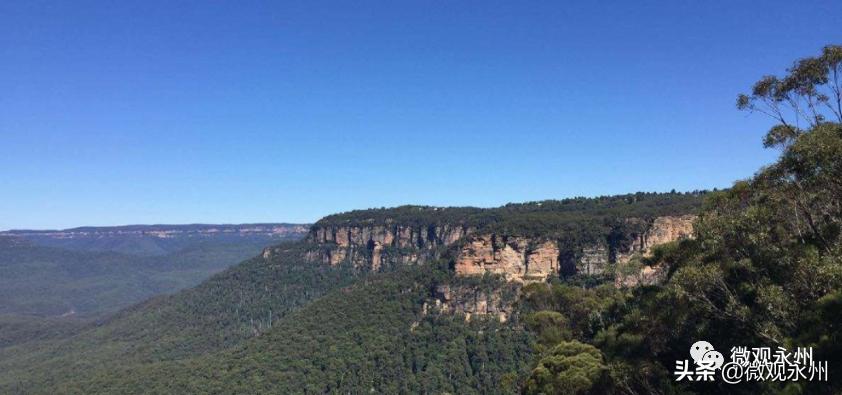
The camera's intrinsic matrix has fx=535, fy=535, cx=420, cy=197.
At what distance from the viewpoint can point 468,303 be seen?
287ft

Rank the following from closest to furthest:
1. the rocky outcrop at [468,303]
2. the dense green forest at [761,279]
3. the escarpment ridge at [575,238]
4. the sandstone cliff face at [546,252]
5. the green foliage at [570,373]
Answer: the dense green forest at [761,279] < the green foliage at [570,373] < the sandstone cliff face at [546,252] < the escarpment ridge at [575,238] < the rocky outcrop at [468,303]

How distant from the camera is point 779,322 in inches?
733

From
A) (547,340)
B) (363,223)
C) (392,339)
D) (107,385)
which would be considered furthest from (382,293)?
(363,223)

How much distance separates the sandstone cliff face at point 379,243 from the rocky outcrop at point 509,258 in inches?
1644

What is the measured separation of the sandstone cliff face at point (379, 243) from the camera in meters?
146

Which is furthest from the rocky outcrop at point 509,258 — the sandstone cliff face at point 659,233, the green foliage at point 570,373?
the green foliage at point 570,373

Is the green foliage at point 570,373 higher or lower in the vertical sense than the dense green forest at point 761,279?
lower

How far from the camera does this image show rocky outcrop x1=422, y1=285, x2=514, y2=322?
282ft

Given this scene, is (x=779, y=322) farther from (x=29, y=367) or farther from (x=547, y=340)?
(x=29, y=367)

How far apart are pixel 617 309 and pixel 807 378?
26.6 metres

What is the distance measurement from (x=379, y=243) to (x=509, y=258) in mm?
70612

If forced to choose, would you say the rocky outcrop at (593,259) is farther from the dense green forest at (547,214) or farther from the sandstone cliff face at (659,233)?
the dense green forest at (547,214)

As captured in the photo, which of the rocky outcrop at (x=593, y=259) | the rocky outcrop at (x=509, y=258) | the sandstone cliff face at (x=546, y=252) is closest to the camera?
the sandstone cliff face at (x=546, y=252)

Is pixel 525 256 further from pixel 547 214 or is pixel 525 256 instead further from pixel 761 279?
pixel 761 279
